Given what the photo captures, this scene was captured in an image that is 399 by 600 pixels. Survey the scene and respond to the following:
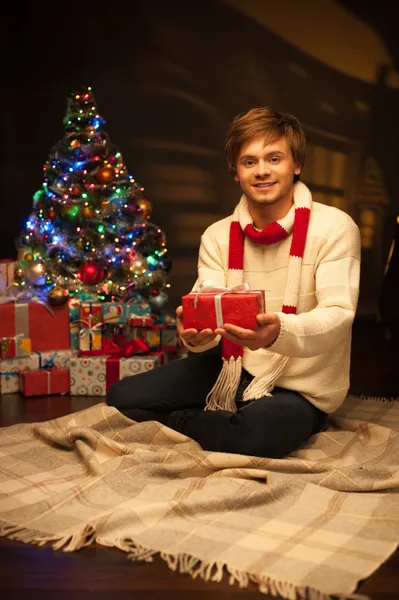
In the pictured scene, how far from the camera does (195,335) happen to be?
236 cm

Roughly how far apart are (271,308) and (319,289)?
20cm

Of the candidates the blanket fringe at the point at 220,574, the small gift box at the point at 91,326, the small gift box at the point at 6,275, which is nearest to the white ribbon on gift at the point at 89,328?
the small gift box at the point at 91,326

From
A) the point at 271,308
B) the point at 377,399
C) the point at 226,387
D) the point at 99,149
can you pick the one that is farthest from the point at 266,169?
the point at 99,149

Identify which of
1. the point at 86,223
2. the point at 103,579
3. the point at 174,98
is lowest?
the point at 103,579

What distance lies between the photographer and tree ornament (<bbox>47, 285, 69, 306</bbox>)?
360 centimetres

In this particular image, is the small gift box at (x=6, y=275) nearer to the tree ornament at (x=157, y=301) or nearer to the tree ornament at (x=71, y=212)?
the tree ornament at (x=71, y=212)

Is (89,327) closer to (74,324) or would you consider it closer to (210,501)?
(74,324)

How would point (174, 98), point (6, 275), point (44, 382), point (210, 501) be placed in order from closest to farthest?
point (210, 501) < point (44, 382) < point (6, 275) < point (174, 98)

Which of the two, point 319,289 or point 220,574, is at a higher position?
point 319,289

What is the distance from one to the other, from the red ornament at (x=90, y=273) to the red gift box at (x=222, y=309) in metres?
1.61

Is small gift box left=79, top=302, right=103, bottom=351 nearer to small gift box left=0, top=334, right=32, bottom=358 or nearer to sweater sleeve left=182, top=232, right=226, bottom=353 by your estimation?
small gift box left=0, top=334, right=32, bottom=358

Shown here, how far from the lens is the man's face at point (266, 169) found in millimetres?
2543

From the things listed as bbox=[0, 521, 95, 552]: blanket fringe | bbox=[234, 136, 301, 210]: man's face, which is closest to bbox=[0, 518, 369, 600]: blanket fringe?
bbox=[0, 521, 95, 552]: blanket fringe

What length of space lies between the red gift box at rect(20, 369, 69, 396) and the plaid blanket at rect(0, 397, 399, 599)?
724 millimetres
